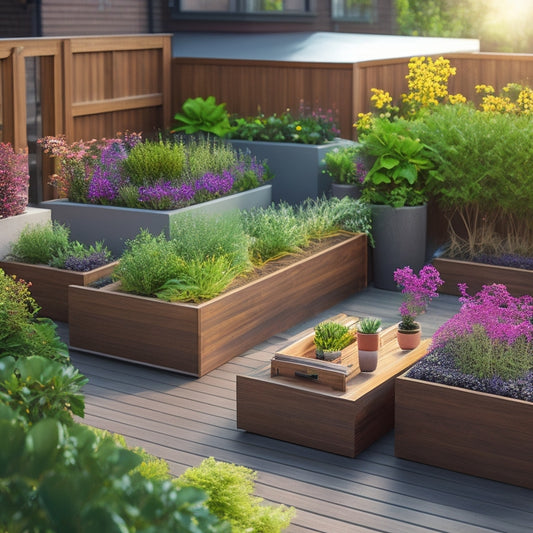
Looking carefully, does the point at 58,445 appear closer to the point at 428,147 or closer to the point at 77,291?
the point at 77,291

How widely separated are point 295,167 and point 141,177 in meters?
1.77

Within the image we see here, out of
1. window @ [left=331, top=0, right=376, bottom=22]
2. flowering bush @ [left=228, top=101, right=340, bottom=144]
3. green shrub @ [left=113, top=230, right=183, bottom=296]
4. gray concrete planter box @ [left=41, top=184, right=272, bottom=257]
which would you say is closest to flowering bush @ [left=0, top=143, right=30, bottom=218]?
gray concrete planter box @ [left=41, top=184, right=272, bottom=257]

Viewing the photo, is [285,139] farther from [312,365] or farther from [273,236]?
[312,365]

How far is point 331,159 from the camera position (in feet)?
26.9

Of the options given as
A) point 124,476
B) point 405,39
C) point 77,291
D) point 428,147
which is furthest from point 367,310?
point 405,39

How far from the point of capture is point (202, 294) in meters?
5.74

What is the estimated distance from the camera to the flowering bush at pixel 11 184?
6.94 metres

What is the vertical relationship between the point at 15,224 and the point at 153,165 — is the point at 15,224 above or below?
below

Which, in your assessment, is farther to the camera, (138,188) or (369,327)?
(138,188)

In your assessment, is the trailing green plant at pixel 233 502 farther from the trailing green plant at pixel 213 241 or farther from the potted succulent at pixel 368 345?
the trailing green plant at pixel 213 241

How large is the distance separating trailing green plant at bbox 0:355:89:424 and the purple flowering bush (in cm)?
246

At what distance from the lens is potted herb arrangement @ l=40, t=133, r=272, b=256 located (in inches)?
285

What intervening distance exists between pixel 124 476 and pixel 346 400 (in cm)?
314

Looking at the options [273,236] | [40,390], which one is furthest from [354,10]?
[40,390]
